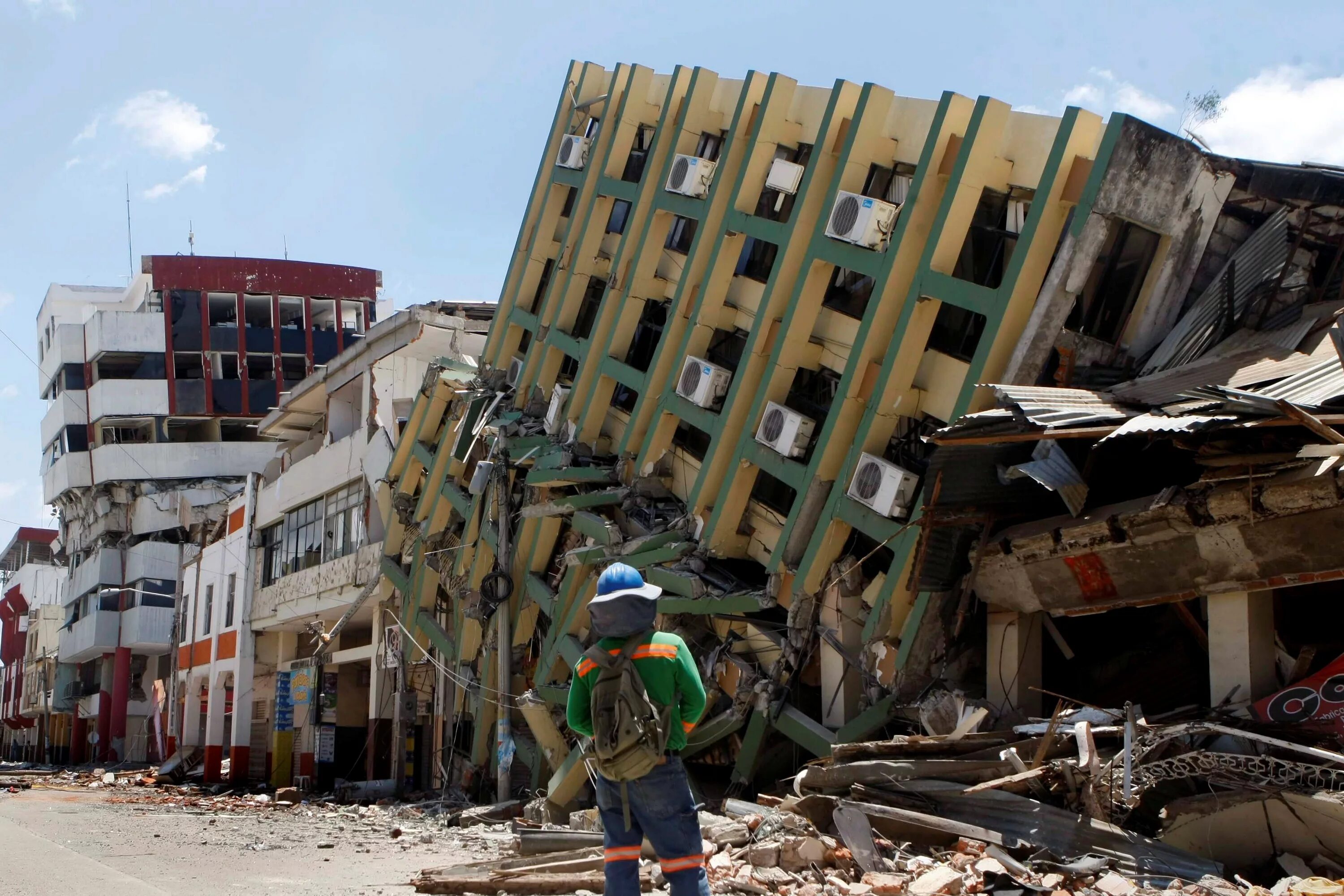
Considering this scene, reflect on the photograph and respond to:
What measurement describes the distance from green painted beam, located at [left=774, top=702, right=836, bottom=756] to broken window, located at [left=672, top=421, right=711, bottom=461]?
416 cm

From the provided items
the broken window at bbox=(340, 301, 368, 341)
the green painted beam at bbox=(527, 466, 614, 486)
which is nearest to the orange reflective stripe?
the green painted beam at bbox=(527, 466, 614, 486)

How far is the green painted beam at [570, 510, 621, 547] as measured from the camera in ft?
51.1

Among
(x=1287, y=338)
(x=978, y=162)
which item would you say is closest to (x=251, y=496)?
(x=978, y=162)

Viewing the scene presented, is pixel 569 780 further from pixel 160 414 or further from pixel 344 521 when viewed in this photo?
pixel 160 414

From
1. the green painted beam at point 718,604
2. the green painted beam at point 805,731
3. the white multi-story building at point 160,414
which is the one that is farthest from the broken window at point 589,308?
the white multi-story building at point 160,414

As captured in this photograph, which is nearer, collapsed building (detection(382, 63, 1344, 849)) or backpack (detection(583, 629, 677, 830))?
backpack (detection(583, 629, 677, 830))

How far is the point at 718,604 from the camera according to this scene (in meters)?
13.4

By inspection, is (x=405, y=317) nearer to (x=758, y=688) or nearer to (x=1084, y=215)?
(x=758, y=688)

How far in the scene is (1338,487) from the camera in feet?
26.6

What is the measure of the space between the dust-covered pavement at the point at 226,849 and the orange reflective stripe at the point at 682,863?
3332 millimetres

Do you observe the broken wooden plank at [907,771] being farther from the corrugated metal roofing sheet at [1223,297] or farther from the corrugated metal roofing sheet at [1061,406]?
the corrugated metal roofing sheet at [1223,297]

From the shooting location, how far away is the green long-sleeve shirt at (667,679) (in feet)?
17.9

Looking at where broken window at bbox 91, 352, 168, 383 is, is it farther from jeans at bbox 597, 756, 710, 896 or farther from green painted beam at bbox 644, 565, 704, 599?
jeans at bbox 597, 756, 710, 896

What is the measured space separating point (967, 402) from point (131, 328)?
45.0m
